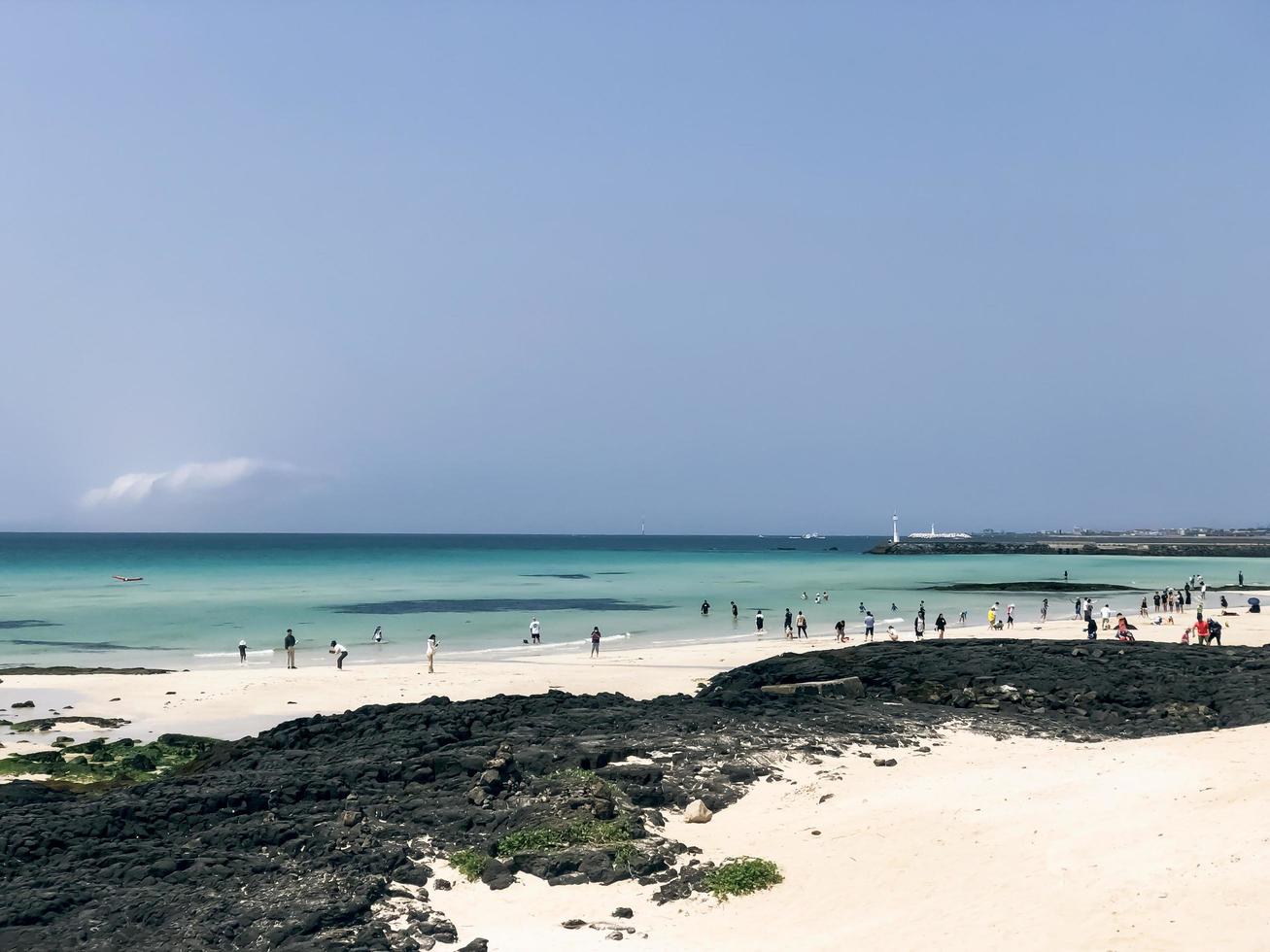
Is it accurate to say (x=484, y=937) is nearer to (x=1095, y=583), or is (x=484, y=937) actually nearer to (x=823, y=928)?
(x=823, y=928)

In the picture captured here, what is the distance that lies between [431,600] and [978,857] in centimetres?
7085

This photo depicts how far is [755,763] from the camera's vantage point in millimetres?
18359

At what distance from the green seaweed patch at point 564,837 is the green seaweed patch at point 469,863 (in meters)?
0.34

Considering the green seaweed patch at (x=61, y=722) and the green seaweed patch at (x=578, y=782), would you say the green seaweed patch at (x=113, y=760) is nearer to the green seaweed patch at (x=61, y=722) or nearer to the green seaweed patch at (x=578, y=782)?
the green seaweed patch at (x=61, y=722)

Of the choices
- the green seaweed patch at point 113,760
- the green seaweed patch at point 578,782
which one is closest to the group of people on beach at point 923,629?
the green seaweed patch at point 113,760

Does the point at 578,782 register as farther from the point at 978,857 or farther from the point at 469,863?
the point at 978,857

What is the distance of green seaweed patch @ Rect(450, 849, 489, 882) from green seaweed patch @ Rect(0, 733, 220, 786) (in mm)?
10731

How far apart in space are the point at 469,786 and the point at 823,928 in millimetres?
7259

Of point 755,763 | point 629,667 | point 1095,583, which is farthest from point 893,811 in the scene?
point 1095,583

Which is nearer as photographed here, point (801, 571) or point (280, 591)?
point (280, 591)

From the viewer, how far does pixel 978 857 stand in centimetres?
1361

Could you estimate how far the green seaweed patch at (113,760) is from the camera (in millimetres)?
21844

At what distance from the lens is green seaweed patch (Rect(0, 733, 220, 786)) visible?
71.7 ft

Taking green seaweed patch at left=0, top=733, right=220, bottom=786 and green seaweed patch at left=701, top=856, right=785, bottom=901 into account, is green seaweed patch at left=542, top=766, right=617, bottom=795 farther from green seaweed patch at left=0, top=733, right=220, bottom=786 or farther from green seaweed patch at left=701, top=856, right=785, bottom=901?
green seaweed patch at left=0, top=733, right=220, bottom=786
